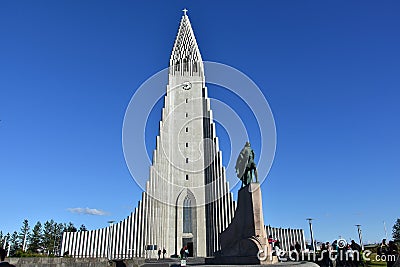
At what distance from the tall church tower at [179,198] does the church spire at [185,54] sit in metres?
2.77

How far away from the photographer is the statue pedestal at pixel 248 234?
12.6m

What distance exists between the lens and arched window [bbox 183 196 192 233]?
113 feet

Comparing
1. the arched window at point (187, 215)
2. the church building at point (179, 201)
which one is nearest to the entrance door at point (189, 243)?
the church building at point (179, 201)

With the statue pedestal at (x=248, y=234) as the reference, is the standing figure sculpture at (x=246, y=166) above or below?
above

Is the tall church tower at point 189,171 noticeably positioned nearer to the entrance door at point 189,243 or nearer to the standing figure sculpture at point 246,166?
the entrance door at point 189,243

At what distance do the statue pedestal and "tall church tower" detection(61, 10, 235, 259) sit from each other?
1796cm

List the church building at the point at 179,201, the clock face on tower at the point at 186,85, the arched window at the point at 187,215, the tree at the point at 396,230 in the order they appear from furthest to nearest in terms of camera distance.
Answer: the tree at the point at 396,230
the clock face on tower at the point at 186,85
the arched window at the point at 187,215
the church building at the point at 179,201

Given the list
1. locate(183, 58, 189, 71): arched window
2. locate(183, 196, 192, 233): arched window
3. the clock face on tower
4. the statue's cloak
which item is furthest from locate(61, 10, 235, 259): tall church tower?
the statue's cloak

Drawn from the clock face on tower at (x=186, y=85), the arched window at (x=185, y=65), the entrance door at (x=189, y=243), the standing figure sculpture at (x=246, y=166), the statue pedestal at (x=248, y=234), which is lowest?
the entrance door at (x=189, y=243)

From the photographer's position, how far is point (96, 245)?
109ft

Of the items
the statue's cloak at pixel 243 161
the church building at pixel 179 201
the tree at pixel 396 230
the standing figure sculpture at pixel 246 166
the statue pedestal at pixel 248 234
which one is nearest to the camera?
the statue pedestal at pixel 248 234

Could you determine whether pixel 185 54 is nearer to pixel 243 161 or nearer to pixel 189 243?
pixel 189 243

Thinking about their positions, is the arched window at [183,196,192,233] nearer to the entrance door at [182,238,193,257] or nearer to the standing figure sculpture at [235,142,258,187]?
the entrance door at [182,238,193,257]

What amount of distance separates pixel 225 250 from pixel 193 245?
62.2ft
